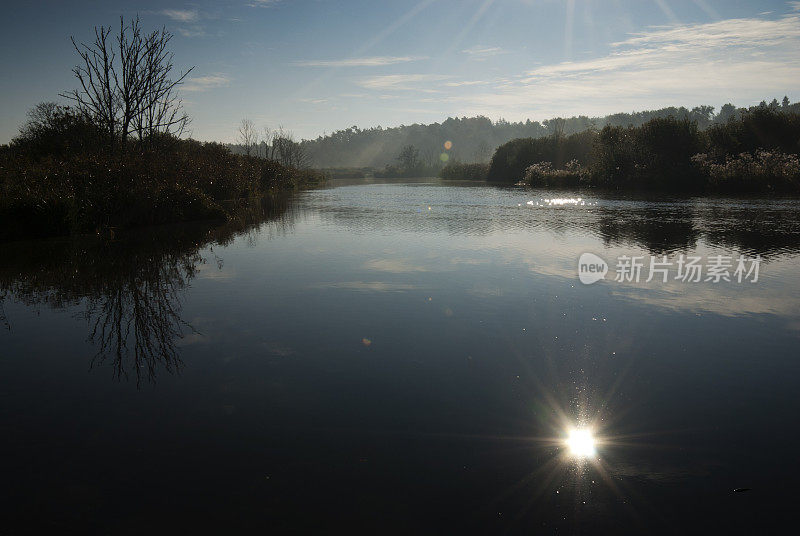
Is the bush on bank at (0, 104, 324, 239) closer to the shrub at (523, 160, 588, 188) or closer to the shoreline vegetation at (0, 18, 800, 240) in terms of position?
the shoreline vegetation at (0, 18, 800, 240)

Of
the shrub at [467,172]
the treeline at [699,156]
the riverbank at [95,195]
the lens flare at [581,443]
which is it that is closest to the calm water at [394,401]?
the lens flare at [581,443]

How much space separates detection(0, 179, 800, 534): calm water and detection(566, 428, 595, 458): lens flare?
6 cm

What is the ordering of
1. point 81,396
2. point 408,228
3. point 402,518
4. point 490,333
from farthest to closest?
point 408,228, point 490,333, point 81,396, point 402,518

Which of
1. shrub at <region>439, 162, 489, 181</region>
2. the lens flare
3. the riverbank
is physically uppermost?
shrub at <region>439, 162, 489, 181</region>

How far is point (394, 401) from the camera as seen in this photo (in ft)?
15.8

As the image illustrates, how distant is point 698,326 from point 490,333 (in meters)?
2.99

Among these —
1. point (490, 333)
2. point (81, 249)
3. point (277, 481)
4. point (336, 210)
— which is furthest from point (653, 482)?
point (336, 210)

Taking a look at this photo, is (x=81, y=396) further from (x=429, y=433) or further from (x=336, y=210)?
(x=336, y=210)

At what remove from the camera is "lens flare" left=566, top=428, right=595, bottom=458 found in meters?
4.01

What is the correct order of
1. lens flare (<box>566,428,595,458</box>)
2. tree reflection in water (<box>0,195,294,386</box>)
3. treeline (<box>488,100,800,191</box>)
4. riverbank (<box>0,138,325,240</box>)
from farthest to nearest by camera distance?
1. treeline (<box>488,100,800,191</box>)
2. riverbank (<box>0,138,325,240</box>)
3. tree reflection in water (<box>0,195,294,386</box>)
4. lens flare (<box>566,428,595,458</box>)

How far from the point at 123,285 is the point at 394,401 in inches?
274

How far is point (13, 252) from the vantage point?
1269cm

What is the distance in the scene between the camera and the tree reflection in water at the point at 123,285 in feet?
20.5

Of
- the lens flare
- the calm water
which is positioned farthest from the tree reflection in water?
the lens flare
